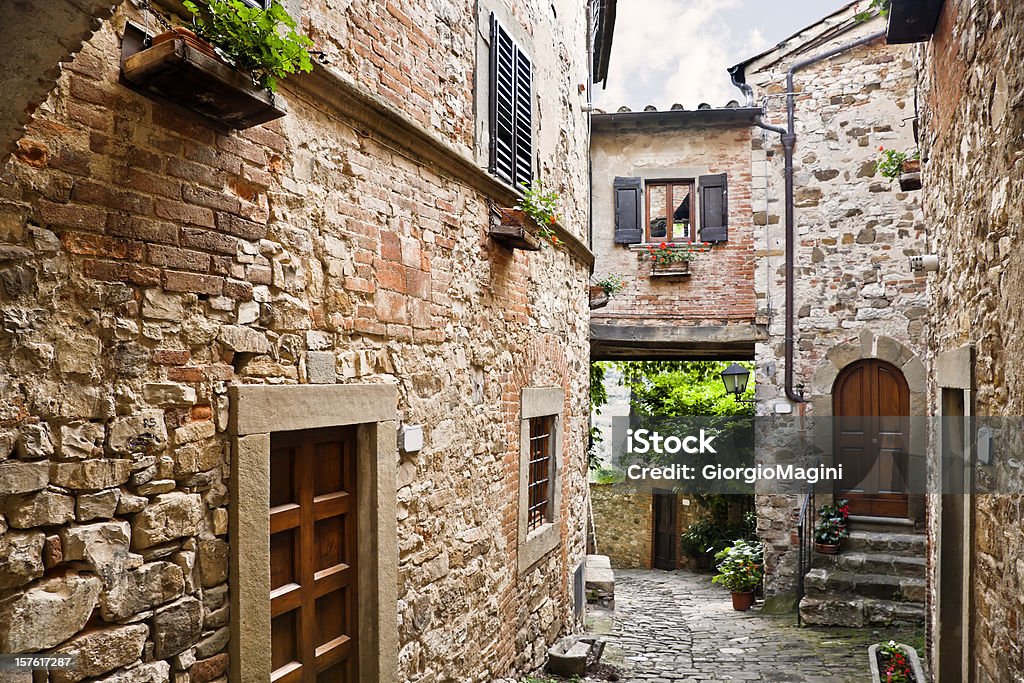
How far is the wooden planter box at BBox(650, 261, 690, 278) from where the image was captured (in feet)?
36.3

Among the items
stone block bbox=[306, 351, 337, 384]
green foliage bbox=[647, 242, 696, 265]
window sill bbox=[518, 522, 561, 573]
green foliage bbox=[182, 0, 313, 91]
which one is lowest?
window sill bbox=[518, 522, 561, 573]

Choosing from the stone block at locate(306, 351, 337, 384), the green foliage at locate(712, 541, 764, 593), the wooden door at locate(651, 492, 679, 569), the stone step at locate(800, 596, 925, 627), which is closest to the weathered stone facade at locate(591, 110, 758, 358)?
the green foliage at locate(712, 541, 764, 593)

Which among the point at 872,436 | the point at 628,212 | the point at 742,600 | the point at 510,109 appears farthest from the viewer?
the point at 628,212

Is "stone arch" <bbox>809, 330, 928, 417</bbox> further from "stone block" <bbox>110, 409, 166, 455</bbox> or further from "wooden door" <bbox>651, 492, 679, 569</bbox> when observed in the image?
"stone block" <bbox>110, 409, 166, 455</bbox>

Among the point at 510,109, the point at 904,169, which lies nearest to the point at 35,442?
the point at 510,109

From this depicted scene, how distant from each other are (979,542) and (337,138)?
12.5ft

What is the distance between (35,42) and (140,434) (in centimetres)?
117

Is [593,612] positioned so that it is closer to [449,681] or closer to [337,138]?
[449,681]

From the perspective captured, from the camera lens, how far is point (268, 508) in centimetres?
289

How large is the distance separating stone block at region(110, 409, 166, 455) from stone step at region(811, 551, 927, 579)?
29.6 feet

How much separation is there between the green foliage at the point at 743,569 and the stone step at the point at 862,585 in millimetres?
1119

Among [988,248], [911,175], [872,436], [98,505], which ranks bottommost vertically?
[872,436]

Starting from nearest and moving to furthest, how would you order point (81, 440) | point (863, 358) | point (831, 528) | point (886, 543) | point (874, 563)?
point (81, 440)
point (874, 563)
point (886, 543)
point (831, 528)
point (863, 358)

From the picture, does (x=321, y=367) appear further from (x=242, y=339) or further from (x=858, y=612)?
(x=858, y=612)
